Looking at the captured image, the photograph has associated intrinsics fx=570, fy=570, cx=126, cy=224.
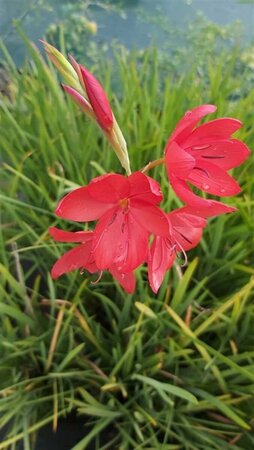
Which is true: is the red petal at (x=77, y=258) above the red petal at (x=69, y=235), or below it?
below

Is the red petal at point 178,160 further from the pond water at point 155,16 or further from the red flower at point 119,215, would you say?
the pond water at point 155,16

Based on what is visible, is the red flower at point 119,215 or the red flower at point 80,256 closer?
the red flower at point 119,215

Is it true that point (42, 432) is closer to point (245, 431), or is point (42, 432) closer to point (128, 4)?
point (245, 431)

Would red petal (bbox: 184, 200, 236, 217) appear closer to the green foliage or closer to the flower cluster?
the flower cluster

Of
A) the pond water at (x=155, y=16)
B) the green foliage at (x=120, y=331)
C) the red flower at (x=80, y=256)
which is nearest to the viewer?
the red flower at (x=80, y=256)

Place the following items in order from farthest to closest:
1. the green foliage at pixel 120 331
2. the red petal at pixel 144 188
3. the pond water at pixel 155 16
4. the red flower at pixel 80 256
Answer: the pond water at pixel 155 16, the green foliage at pixel 120 331, the red flower at pixel 80 256, the red petal at pixel 144 188

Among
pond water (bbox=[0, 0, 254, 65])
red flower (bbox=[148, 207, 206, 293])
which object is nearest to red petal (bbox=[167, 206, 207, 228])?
red flower (bbox=[148, 207, 206, 293])

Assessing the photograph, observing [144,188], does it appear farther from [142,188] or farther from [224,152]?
[224,152]

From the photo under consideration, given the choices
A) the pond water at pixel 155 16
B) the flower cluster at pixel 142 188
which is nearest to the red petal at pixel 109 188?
the flower cluster at pixel 142 188
